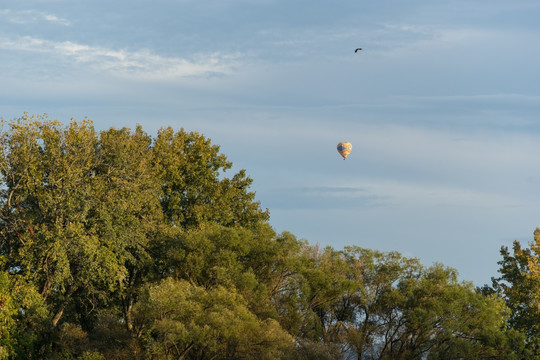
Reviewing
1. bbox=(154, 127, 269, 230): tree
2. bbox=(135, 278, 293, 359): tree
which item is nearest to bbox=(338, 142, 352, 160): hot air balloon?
bbox=(154, 127, 269, 230): tree

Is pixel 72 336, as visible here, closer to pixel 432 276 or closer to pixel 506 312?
pixel 432 276

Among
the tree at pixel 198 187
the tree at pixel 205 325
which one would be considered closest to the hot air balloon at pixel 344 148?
the tree at pixel 198 187

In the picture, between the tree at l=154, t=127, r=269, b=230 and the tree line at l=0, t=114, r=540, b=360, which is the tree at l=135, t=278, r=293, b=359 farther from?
the tree at l=154, t=127, r=269, b=230

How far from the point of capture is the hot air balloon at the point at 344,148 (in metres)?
83.0

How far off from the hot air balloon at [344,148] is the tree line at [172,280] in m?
22.4

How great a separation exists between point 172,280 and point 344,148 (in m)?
39.5

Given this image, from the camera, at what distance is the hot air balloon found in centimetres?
8300

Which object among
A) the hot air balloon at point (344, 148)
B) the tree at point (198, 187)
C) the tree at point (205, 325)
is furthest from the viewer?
the hot air balloon at point (344, 148)

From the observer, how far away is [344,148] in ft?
274

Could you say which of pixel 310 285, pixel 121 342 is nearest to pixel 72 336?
pixel 121 342

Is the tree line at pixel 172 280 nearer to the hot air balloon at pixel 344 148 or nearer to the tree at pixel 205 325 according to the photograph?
the tree at pixel 205 325

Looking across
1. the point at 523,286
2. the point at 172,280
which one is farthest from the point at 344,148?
the point at 172,280

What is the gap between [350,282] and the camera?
56406 mm

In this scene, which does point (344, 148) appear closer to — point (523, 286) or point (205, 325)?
point (523, 286)
